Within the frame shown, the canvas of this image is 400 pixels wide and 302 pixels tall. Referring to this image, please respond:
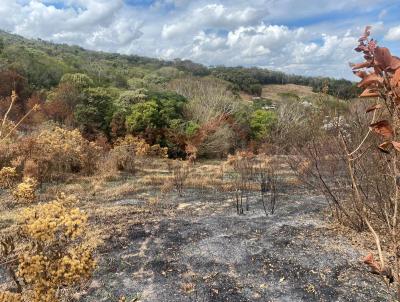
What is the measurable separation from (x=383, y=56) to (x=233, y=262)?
5.39m

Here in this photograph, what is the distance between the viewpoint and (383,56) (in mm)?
1093

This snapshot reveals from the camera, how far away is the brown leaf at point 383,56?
1088 millimetres

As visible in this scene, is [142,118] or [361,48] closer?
[361,48]

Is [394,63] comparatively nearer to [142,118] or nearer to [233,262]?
[233,262]

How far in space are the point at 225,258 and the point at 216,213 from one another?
2875mm

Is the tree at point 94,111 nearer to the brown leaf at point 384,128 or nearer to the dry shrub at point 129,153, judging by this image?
the dry shrub at point 129,153

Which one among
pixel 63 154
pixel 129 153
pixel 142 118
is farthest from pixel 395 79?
pixel 142 118

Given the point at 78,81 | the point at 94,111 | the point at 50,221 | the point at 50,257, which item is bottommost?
the point at 50,257

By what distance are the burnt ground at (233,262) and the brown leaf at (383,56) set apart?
439 cm

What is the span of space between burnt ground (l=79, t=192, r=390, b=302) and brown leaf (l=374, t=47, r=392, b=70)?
173 inches

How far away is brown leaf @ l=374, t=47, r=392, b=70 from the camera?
109 centimetres

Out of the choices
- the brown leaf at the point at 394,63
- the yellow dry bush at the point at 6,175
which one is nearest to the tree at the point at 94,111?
the yellow dry bush at the point at 6,175

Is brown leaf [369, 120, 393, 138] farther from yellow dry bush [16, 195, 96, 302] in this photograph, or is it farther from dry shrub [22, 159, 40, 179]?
dry shrub [22, 159, 40, 179]

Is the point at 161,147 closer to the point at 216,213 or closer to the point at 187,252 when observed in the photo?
the point at 216,213
